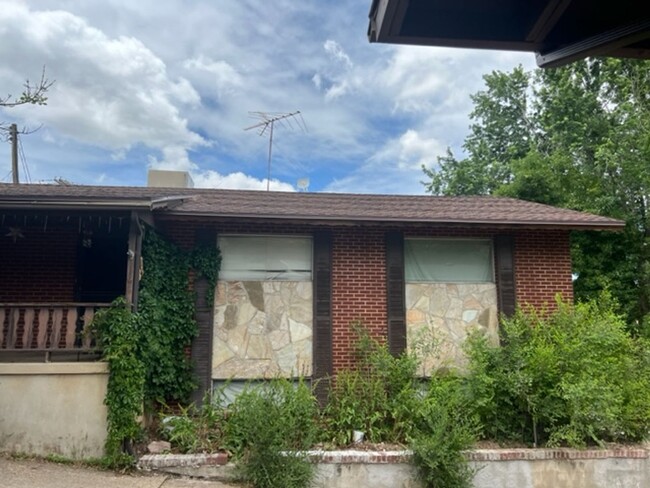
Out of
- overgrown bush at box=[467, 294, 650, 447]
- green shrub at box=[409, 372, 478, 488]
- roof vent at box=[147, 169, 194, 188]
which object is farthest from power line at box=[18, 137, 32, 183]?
overgrown bush at box=[467, 294, 650, 447]

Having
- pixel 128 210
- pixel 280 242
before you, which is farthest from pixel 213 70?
pixel 128 210

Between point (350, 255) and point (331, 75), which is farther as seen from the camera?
point (331, 75)

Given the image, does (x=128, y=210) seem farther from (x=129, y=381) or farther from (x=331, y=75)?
(x=331, y=75)

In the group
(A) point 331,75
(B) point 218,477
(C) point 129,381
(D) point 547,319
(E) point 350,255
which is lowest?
(B) point 218,477

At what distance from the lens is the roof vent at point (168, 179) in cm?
1136

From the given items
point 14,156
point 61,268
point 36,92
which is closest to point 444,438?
point 61,268

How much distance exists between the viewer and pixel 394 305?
774 cm

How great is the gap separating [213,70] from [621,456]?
14.2m

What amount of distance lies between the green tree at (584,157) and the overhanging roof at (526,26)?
11136 mm

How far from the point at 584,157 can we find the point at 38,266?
15389 millimetres

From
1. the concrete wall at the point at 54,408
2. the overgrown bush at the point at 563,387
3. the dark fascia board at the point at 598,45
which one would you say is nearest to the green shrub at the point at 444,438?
the overgrown bush at the point at 563,387

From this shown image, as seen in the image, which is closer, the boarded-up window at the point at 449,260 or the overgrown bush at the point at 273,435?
the overgrown bush at the point at 273,435

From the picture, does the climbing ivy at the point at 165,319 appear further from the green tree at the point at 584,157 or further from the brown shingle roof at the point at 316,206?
the green tree at the point at 584,157

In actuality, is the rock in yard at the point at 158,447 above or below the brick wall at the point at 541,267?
below
